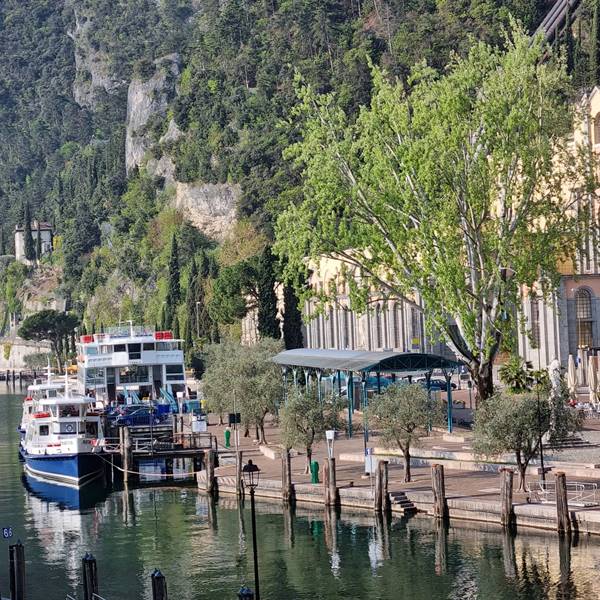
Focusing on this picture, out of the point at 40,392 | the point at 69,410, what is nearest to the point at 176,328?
the point at 40,392

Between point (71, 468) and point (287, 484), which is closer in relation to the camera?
point (287, 484)

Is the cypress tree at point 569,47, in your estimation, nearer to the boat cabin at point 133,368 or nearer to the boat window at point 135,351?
the boat cabin at point 133,368

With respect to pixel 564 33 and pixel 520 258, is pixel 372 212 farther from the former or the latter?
pixel 564 33

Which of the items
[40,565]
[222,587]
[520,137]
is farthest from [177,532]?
[520,137]

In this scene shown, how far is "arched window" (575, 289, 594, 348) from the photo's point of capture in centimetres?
11650

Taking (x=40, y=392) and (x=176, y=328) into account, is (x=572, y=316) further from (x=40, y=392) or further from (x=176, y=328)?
(x=176, y=328)

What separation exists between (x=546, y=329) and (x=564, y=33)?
85.8 meters

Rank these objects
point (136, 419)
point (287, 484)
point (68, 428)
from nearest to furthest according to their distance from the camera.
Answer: point (287, 484) < point (68, 428) < point (136, 419)

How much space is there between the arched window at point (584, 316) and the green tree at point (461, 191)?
120 ft

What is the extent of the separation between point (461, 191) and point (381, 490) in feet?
58.1

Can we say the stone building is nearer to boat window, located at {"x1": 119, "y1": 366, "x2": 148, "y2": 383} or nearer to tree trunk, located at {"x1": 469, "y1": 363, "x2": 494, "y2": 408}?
boat window, located at {"x1": 119, "y1": 366, "x2": 148, "y2": 383}

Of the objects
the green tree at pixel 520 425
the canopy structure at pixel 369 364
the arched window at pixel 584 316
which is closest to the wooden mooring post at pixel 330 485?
the green tree at pixel 520 425

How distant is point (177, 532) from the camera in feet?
227

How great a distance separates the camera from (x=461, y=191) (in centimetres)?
7769
